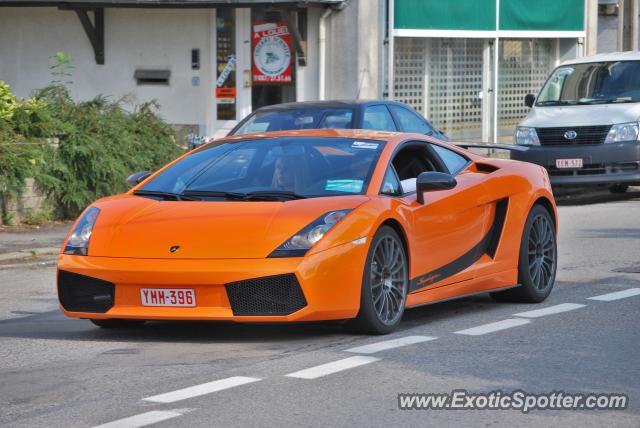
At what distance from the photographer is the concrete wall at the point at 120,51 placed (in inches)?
964

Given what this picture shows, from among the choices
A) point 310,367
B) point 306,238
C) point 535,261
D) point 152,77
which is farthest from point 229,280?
point 152,77

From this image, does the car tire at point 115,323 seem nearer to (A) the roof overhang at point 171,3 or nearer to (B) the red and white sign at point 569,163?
(B) the red and white sign at point 569,163

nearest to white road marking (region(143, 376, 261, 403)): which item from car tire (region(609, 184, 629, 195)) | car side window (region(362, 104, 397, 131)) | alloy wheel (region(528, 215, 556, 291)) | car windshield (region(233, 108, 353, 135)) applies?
alloy wheel (region(528, 215, 556, 291))

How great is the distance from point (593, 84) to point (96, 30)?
9.19 meters

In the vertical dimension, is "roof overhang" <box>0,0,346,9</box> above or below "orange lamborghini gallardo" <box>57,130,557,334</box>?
above

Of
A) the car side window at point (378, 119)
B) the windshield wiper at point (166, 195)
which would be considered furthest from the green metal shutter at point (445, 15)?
the windshield wiper at point (166, 195)

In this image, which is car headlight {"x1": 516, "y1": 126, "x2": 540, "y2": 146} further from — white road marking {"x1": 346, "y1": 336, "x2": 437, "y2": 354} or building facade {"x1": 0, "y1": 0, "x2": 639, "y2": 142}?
white road marking {"x1": 346, "y1": 336, "x2": 437, "y2": 354}

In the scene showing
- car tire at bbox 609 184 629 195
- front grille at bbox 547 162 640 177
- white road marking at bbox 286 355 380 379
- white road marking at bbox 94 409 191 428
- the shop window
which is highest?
the shop window

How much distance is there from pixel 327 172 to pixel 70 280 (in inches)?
70.3

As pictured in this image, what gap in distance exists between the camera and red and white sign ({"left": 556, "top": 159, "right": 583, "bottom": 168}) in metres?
19.6

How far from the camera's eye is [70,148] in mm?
16797

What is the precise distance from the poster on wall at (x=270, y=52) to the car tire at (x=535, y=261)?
1441 cm

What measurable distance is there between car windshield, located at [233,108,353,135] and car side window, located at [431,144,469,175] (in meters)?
5.48

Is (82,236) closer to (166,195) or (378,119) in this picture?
(166,195)
